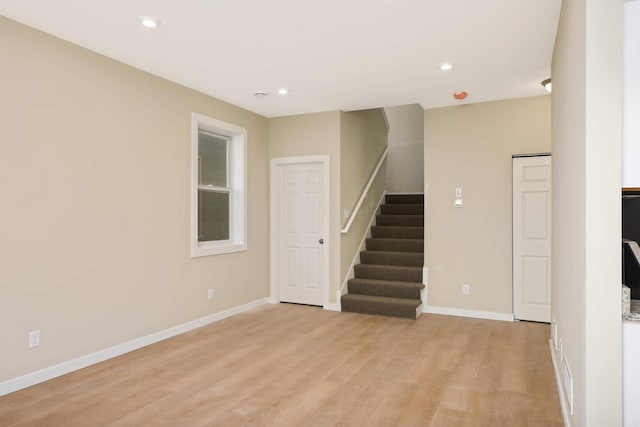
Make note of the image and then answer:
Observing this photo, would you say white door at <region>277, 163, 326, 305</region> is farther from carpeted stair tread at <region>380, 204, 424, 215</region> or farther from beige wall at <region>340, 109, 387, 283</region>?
carpeted stair tread at <region>380, 204, 424, 215</region>

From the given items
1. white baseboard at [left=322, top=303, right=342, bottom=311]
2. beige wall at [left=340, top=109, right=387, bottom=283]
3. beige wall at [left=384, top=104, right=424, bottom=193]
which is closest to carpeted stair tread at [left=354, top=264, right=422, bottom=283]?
beige wall at [left=340, top=109, right=387, bottom=283]

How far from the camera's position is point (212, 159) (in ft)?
17.0

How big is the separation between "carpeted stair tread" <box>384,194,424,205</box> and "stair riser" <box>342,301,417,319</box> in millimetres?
2721

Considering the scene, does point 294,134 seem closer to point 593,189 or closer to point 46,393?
point 46,393

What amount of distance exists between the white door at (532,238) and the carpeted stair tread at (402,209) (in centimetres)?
216

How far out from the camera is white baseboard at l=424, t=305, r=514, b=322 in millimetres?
4973

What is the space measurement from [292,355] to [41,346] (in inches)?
77.9

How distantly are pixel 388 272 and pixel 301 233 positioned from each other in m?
1.32

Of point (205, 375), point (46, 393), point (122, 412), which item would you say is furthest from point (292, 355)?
point (46, 393)

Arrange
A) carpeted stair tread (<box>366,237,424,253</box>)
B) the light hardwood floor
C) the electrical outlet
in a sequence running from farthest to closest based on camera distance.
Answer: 1. carpeted stair tread (<box>366,237,424,253</box>)
2. the electrical outlet
3. the light hardwood floor

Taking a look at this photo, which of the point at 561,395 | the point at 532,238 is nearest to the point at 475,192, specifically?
the point at 532,238

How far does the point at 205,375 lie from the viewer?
129 inches

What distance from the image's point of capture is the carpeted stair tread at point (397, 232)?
6.32 m

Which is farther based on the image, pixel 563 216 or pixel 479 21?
pixel 479 21
